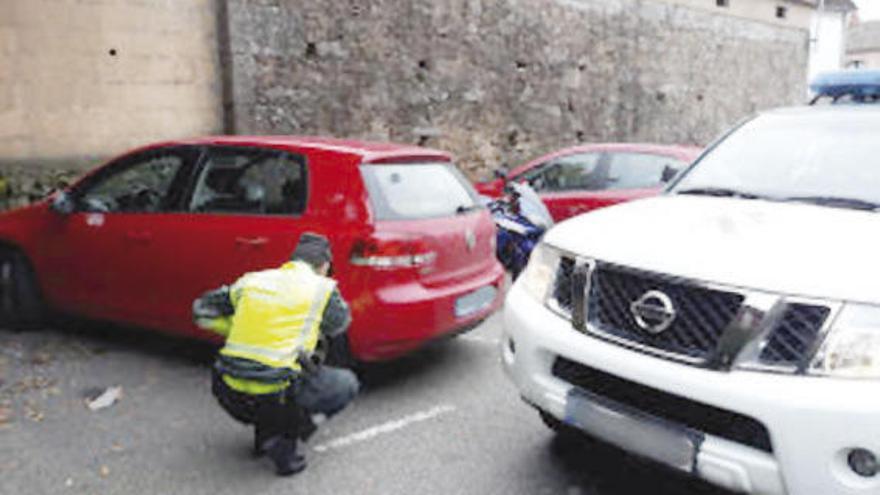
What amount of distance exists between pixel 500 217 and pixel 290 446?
4.28m

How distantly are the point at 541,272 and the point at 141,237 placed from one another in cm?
292

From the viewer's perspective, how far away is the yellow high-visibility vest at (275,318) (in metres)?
3.12

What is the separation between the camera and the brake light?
3994mm

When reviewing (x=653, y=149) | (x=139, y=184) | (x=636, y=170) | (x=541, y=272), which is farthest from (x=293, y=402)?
(x=653, y=149)

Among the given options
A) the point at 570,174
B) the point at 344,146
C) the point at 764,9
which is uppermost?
the point at 764,9

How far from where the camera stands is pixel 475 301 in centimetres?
459

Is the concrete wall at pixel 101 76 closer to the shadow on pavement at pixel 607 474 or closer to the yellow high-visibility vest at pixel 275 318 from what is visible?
the yellow high-visibility vest at pixel 275 318

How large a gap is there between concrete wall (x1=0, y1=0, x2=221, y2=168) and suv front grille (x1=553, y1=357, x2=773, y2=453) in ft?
26.1

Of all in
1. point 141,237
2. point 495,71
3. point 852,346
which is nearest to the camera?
point 852,346

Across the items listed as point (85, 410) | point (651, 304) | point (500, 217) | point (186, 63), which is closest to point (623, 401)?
point (651, 304)

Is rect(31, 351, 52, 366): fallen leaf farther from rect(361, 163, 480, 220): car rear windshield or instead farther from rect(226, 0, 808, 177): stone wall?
rect(226, 0, 808, 177): stone wall

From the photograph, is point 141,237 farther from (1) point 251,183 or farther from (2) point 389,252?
(2) point 389,252

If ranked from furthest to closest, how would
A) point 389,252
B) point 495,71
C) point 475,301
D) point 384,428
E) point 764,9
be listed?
point 764,9, point 495,71, point 475,301, point 389,252, point 384,428

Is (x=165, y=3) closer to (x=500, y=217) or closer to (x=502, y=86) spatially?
(x=500, y=217)
